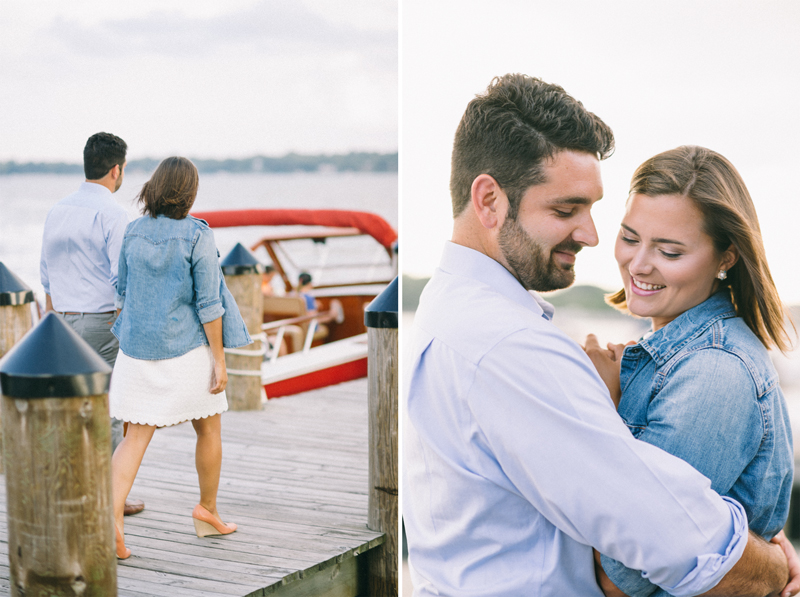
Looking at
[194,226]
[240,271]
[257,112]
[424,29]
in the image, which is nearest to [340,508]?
[194,226]

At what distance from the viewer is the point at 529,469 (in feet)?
3.22

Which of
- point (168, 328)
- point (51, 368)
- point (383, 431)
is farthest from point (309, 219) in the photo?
point (51, 368)

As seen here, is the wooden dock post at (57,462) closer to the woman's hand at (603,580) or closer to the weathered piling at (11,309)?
the woman's hand at (603,580)

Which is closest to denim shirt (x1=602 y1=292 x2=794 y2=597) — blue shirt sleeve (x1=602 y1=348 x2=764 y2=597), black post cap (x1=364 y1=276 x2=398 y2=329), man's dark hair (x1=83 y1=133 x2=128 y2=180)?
blue shirt sleeve (x1=602 y1=348 x2=764 y2=597)

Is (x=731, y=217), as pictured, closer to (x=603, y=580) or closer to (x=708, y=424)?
(x=708, y=424)

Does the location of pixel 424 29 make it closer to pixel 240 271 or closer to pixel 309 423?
pixel 240 271

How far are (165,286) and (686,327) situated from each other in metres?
1.76

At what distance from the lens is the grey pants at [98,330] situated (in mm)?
2914

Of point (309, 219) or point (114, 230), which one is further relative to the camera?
point (309, 219)

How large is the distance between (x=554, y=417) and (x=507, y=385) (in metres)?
0.07

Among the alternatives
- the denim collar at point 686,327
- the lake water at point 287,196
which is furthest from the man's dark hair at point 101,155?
the lake water at point 287,196

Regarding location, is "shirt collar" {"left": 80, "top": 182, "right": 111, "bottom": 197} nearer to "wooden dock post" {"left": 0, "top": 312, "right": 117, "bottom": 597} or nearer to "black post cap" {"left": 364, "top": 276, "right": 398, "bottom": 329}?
"black post cap" {"left": 364, "top": 276, "right": 398, "bottom": 329}

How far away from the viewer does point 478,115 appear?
119 cm

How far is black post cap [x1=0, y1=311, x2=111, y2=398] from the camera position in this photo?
1.73 m
